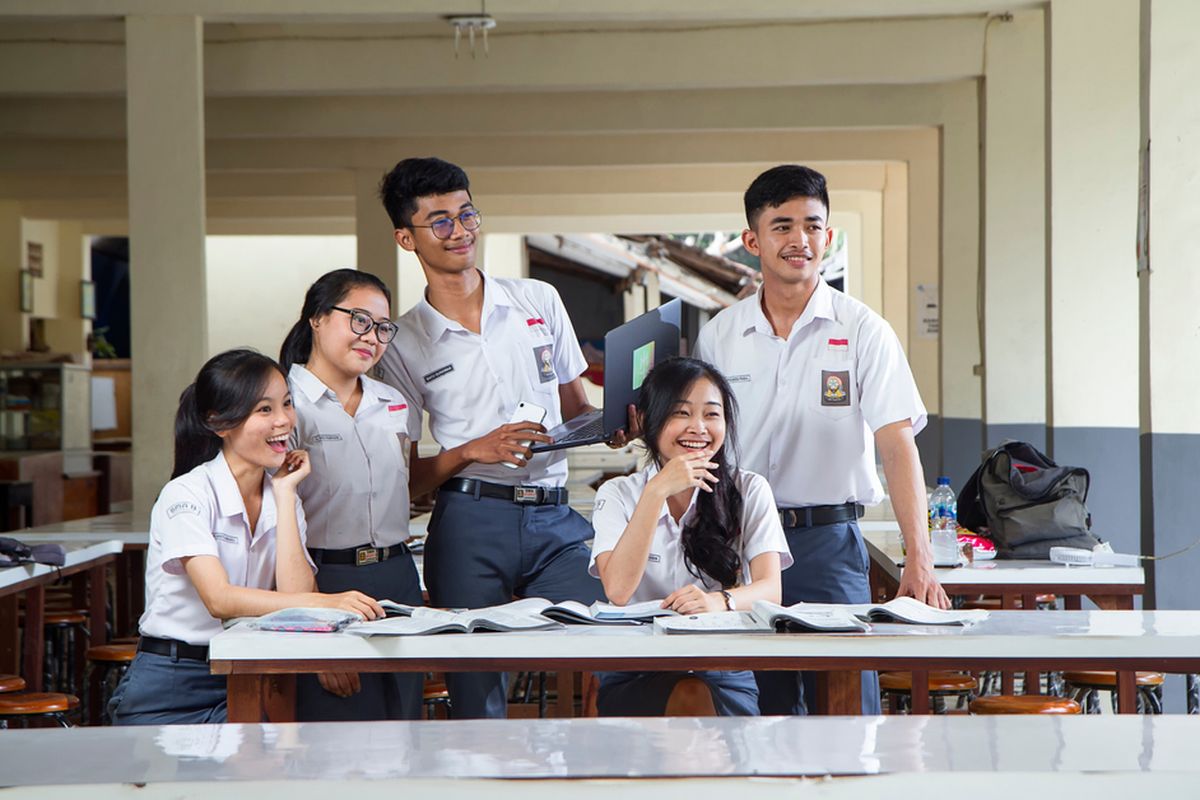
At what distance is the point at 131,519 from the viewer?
6535 mm

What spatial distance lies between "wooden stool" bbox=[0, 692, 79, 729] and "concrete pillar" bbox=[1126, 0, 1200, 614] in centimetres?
356

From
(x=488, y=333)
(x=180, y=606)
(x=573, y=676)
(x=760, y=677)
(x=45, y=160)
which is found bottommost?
(x=573, y=676)

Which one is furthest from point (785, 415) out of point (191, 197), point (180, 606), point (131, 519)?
point (191, 197)

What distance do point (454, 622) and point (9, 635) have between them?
2.78m

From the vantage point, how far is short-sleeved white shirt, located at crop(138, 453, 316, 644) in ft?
9.41

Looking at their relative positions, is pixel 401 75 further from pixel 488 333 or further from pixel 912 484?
pixel 912 484

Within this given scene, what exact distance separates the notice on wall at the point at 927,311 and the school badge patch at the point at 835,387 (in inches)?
327

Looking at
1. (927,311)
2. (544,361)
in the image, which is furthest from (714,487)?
(927,311)

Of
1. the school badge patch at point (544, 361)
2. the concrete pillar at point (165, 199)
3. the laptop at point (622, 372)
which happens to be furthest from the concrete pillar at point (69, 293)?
the laptop at point (622, 372)

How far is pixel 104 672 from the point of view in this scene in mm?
4820

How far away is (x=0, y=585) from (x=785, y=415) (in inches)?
95.3

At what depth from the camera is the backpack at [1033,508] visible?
14.0ft

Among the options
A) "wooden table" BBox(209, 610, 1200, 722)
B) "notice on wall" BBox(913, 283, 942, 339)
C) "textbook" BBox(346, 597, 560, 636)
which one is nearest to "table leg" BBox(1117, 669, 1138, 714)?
"wooden table" BBox(209, 610, 1200, 722)

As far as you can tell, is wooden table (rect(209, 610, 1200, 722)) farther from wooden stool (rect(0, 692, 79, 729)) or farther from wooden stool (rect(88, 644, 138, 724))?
wooden stool (rect(88, 644, 138, 724))
